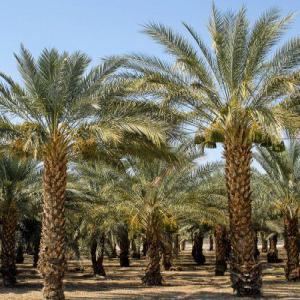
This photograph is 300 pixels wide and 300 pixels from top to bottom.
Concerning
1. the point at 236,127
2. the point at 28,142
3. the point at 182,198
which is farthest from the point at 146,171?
the point at 28,142

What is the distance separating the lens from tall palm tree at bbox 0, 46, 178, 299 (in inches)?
536

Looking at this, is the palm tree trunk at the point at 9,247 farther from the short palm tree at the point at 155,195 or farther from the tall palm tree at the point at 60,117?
the tall palm tree at the point at 60,117

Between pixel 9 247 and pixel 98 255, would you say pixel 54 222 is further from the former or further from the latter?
pixel 98 255

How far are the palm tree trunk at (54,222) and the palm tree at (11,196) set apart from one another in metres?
6.42

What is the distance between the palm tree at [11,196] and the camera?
66.1 ft

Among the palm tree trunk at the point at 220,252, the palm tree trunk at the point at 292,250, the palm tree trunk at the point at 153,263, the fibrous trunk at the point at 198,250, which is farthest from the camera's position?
the fibrous trunk at the point at 198,250

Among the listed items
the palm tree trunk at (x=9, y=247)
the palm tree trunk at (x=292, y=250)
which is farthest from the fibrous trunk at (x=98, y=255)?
the palm tree trunk at (x=292, y=250)

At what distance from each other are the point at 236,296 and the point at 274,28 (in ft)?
27.3

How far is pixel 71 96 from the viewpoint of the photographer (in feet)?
46.8

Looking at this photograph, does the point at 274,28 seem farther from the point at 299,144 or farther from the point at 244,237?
the point at 299,144

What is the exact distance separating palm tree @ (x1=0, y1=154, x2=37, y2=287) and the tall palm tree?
6.19m

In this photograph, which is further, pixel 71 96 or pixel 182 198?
pixel 182 198

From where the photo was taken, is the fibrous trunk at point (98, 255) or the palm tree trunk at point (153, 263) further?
the fibrous trunk at point (98, 255)

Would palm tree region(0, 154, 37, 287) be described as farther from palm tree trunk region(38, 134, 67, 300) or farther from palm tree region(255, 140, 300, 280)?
palm tree region(255, 140, 300, 280)
